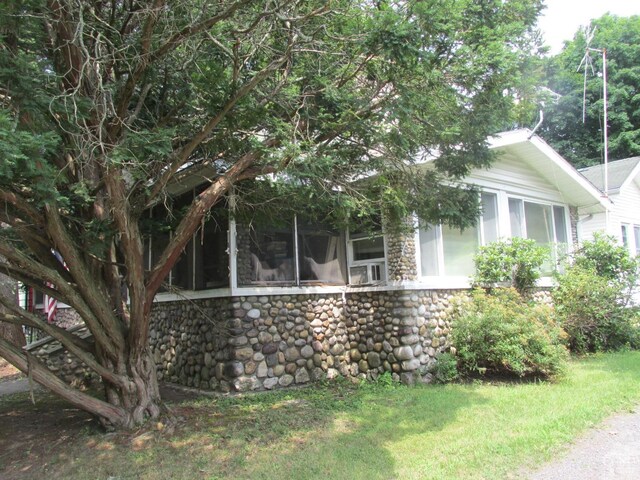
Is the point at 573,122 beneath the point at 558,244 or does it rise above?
above

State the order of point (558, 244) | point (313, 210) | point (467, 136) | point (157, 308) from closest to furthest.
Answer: point (467, 136), point (313, 210), point (157, 308), point (558, 244)

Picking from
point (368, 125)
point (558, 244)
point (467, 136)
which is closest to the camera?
point (368, 125)

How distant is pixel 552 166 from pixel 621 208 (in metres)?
5.37

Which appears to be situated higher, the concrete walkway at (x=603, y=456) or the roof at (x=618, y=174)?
the roof at (x=618, y=174)

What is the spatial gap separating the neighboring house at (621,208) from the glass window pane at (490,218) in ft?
14.4

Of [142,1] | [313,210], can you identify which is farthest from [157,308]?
[142,1]

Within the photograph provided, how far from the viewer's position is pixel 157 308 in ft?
33.0

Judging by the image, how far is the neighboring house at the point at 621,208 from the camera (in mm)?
13305

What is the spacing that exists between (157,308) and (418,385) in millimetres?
5602

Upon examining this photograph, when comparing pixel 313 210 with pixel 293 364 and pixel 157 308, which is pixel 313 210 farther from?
pixel 157 308

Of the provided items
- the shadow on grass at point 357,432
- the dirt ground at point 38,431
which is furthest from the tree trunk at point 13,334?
the shadow on grass at point 357,432

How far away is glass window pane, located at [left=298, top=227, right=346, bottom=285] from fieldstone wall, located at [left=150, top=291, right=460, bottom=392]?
1.35 feet

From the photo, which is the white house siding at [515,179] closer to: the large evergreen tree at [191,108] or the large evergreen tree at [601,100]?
the large evergreen tree at [191,108]

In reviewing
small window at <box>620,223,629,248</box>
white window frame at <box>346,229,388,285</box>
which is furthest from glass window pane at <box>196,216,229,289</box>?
small window at <box>620,223,629,248</box>
